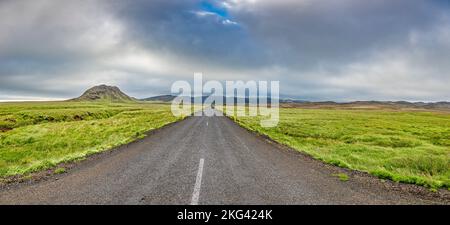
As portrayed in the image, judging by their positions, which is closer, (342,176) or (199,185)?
(199,185)

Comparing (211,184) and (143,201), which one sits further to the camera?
(211,184)

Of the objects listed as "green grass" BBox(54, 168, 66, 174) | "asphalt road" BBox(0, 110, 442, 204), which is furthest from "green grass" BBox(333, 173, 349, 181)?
"green grass" BBox(54, 168, 66, 174)

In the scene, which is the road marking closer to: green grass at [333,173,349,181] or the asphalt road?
the asphalt road

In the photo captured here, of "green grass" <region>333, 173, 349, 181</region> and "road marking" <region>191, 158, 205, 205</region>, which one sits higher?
"road marking" <region>191, 158, 205, 205</region>

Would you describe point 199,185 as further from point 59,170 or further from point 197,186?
point 59,170

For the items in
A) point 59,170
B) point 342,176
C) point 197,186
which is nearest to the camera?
point 197,186

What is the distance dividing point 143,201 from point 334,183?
17.5ft

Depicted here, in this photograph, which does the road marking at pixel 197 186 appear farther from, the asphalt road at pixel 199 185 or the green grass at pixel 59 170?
the green grass at pixel 59 170

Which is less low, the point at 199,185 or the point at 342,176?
the point at 199,185

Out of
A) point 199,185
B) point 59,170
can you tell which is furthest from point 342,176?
point 59,170

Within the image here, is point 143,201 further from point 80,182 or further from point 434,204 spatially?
point 434,204
